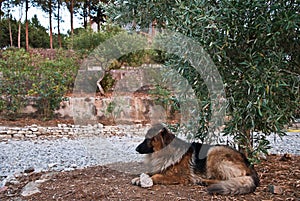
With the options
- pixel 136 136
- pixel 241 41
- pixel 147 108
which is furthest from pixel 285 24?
pixel 147 108

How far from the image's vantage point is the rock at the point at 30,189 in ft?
10.7

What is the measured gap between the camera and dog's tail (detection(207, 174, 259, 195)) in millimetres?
3008

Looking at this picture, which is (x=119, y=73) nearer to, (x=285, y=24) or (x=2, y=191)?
(x=2, y=191)

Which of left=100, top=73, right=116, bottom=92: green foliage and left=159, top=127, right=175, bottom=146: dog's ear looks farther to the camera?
left=100, top=73, right=116, bottom=92: green foliage

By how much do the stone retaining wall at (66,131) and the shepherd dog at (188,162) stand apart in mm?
5211

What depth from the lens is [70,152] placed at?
6.40m

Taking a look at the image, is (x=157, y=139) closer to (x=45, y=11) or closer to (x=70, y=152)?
(x=70, y=152)

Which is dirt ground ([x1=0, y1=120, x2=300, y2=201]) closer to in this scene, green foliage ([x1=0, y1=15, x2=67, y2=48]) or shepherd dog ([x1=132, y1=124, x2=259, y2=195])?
shepherd dog ([x1=132, y1=124, x2=259, y2=195])

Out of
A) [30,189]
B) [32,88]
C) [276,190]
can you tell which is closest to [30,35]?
[32,88]

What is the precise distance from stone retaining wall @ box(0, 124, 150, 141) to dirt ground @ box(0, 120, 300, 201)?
4101 mm

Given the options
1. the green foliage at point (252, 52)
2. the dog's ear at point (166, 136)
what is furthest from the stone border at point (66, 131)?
the green foliage at point (252, 52)

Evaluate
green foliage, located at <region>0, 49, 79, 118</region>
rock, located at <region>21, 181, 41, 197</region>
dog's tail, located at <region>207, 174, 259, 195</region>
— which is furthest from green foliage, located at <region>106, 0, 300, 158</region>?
green foliage, located at <region>0, 49, 79, 118</region>

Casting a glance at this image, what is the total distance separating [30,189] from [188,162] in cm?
171

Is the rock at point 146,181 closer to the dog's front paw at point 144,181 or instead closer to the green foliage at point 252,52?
the dog's front paw at point 144,181
